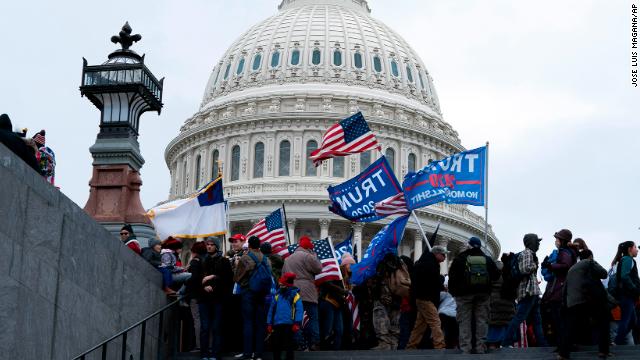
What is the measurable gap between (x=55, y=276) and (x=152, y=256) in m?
3.09

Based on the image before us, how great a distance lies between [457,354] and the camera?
14938 millimetres

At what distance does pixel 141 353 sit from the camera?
13.7m

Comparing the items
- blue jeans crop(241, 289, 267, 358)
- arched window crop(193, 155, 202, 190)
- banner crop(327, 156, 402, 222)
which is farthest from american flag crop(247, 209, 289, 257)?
arched window crop(193, 155, 202, 190)

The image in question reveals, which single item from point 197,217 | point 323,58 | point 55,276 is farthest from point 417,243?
point 55,276

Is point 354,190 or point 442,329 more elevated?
point 354,190

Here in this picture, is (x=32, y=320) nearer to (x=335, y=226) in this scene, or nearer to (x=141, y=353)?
(x=141, y=353)

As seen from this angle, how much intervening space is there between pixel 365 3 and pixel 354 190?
225 feet

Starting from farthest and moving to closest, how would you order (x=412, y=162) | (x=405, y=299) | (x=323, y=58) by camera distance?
1. (x=323, y=58)
2. (x=412, y=162)
3. (x=405, y=299)

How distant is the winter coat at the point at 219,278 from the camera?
49.5 ft

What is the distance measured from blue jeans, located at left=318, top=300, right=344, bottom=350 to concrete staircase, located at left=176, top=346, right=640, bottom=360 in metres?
1.25

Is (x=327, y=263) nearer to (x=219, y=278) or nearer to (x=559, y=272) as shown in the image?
(x=219, y=278)

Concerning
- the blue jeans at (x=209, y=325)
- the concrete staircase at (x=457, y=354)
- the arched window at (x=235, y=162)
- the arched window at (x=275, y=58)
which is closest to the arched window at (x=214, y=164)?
the arched window at (x=235, y=162)

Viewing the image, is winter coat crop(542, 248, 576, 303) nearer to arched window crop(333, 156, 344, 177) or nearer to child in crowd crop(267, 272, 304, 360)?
child in crowd crop(267, 272, 304, 360)

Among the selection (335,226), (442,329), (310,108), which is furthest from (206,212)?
(310,108)
